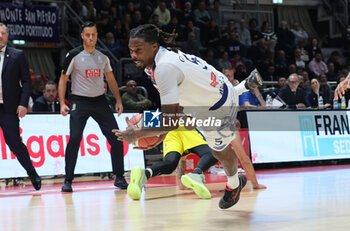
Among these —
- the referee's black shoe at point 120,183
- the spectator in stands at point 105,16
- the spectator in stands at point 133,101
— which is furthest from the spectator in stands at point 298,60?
the referee's black shoe at point 120,183

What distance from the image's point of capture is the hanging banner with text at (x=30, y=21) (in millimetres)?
14242

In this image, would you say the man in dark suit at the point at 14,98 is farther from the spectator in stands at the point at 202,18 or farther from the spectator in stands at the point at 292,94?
the spectator in stands at the point at 202,18

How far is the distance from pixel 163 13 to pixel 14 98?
9.91m

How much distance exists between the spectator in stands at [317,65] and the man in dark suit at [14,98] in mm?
12753

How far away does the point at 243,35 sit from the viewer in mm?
18953

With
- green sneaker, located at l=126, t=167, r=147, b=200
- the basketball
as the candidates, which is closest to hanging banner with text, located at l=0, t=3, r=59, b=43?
green sneaker, located at l=126, t=167, r=147, b=200

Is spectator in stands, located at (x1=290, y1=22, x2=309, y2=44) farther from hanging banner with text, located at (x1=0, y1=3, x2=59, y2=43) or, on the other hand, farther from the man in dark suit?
the man in dark suit

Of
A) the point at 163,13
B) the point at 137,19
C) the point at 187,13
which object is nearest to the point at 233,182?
the point at 137,19

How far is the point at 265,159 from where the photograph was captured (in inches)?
454

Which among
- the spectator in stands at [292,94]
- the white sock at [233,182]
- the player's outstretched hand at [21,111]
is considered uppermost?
the player's outstretched hand at [21,111]

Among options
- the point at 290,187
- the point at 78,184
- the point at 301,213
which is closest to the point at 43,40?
the point at 78,184

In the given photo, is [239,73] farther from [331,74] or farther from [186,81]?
[186,81]

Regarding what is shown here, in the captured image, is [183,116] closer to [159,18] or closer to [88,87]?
[88,87]

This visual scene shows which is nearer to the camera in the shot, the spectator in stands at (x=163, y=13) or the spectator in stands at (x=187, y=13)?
the spectator in stands at (x=163, y=13)
